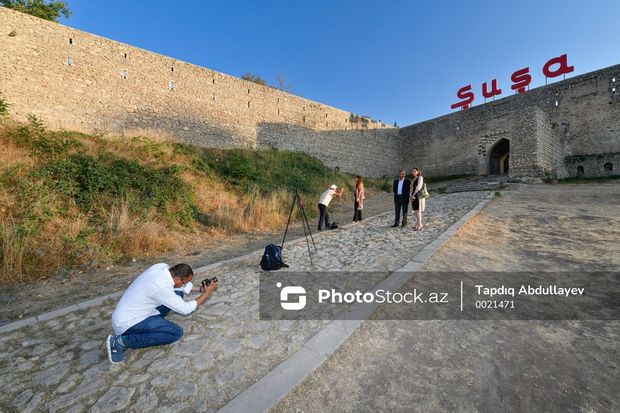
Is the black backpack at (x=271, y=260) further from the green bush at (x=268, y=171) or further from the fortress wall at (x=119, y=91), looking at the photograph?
the fortress wall at (x=119, y=91)

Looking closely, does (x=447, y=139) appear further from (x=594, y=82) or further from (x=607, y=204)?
(x=607, y=204)

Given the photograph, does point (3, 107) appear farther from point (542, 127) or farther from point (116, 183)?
point (542, 127)

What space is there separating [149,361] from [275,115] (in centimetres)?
2016

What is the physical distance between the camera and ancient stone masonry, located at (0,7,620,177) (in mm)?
12406

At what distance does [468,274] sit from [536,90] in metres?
24.4

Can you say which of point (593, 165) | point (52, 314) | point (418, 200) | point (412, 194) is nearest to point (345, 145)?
point (593, 165)

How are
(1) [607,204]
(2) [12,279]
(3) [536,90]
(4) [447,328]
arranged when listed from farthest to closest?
1. (3) [536,90]
2. (1) [607,204]
3. (2) [12,279]
4. (4) [447,328]

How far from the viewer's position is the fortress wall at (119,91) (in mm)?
11867

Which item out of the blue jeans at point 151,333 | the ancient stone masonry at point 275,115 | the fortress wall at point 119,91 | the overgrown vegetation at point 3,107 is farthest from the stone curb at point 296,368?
the ancient stone masonry at point 275,115

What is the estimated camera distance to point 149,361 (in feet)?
8.23

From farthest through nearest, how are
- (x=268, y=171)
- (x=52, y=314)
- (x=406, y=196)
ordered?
(x=268, y=171)
(x=406, y=196)
(x=52, y=314)

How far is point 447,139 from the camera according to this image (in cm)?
2602

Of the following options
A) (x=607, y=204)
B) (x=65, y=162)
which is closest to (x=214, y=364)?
(x=65, y=162)

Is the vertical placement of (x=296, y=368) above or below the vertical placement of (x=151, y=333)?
below
